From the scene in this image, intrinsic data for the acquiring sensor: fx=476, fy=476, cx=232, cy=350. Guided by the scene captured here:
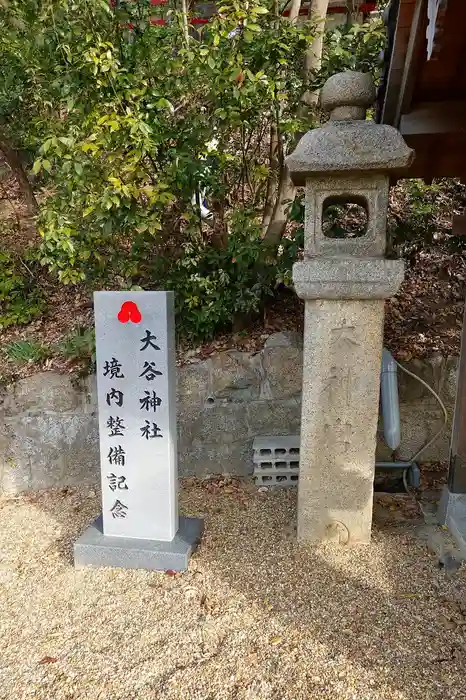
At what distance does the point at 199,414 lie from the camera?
174 inches

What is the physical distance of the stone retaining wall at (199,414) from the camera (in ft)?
14.3

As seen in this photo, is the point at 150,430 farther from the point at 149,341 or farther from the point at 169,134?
the point at 169,134

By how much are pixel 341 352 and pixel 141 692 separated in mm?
2008

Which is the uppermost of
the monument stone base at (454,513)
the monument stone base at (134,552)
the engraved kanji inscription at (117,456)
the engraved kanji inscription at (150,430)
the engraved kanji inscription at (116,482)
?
the engraved kanji inscription at (150,430)

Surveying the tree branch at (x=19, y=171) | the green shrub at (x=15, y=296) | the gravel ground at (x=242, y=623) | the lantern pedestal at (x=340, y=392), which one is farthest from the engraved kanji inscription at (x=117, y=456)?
the tree branch at (x=19, y=171)

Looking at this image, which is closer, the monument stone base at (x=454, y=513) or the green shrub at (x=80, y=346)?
the monument stone base at (x=454, y=513)

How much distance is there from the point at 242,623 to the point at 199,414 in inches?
83.3

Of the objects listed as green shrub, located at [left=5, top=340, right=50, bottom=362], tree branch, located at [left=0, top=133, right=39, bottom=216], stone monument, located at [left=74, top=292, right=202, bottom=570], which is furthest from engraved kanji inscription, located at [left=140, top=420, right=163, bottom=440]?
tree branch, located at [left=0, top=133, right=39, bottom=216]

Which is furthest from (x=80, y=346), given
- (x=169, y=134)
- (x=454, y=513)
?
(x=454, y=513)

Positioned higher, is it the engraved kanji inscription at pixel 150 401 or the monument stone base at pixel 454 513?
the engraved kanji inscription at pixel 150 401

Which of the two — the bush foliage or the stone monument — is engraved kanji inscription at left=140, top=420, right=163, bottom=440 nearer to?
the stone monument

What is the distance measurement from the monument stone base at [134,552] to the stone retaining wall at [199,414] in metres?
1.37

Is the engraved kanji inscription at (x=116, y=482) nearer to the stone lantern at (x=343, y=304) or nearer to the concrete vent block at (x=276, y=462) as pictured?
the stone lantern at (x=343, y=304)

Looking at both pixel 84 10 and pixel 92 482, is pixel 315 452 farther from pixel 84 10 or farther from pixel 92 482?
pixel 84 10
